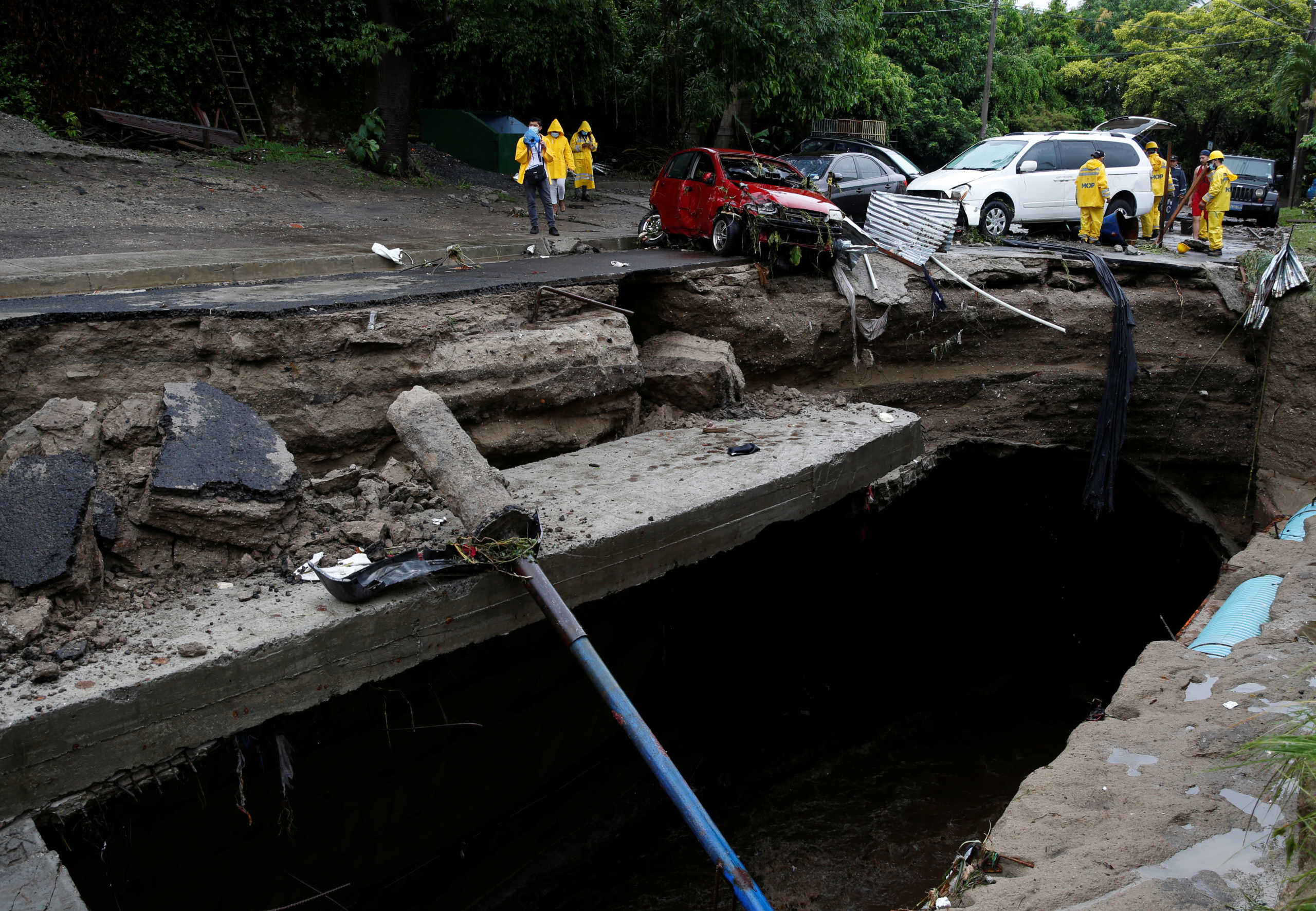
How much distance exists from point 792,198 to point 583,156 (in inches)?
325

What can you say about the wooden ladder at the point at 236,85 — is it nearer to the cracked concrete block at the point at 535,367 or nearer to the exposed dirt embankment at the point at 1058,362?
the cracked concrete block at the point at 535,367

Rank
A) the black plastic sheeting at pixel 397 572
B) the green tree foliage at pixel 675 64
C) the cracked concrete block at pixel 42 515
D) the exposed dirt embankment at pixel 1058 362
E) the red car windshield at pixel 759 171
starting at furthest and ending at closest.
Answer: the green tree foliage at pixel 675 64, the red car windshield at pixel 759 171, the exposed dirt embankment at pixel 1058 362, the black plastic sheeting at pixel 397 572, the cracked concrete block at pixel 42 515

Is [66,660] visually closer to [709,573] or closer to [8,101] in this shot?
[709,573]

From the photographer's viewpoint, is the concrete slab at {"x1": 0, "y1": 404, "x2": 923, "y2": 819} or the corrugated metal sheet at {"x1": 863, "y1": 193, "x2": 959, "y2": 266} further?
the corrugated metal sheet at {"x1": 863, "y1": 193, "x2": 959, "y2": 266}

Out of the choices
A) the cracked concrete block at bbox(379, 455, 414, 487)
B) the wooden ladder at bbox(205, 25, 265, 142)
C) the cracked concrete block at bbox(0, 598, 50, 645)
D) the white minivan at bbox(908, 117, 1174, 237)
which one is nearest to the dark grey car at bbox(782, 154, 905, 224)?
the white minivan at bbox(908, 117, 1174, 237)

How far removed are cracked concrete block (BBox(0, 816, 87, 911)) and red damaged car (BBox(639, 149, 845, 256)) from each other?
7872mm

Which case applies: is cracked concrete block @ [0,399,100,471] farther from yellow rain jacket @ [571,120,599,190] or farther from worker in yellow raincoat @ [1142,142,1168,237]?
worker in yellow raincoat @ [1142,142,1168,237]

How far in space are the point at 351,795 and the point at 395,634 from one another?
1.34m

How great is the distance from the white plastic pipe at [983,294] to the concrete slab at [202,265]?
4.92m

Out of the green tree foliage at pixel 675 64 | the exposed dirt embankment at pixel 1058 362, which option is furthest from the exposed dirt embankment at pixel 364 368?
the green tree foliage at pixel 675 64

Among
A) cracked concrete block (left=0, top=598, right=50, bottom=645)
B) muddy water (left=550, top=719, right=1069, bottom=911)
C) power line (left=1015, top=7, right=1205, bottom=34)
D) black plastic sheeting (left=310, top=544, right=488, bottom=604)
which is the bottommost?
muddy water (left=550, top=719, right=1069, bottom=911)

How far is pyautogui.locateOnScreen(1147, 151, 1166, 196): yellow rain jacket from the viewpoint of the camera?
569 inches

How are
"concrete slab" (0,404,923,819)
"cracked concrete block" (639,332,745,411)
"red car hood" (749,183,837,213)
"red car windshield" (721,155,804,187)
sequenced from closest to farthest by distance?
1. "concrete slab" (0,404,923,819)
2. "cracked concrete block" (639,332,745,411)
3. "red car hood" (749,183,837,213)
4. "red car windshield" (721,155,804,187)

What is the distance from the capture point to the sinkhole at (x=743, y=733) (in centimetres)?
486
